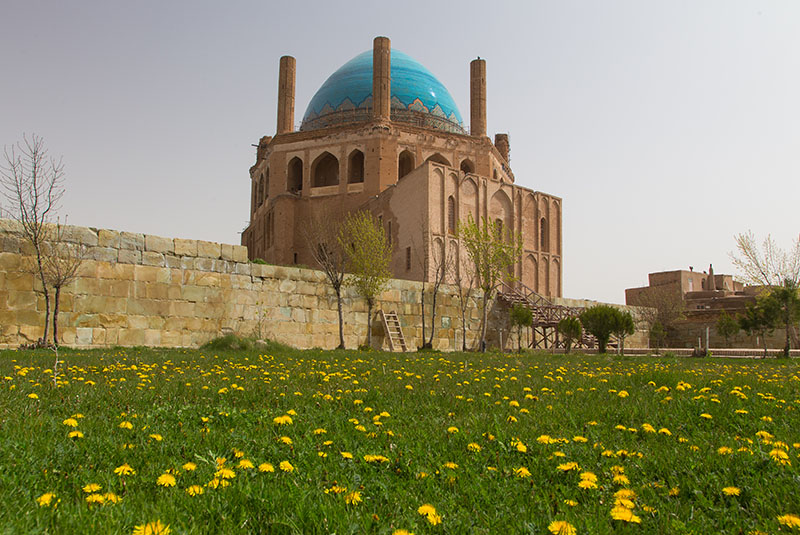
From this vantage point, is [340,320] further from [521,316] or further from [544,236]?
[544,236]

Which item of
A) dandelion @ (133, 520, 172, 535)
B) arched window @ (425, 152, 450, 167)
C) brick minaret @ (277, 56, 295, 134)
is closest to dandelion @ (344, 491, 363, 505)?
dandelion @ (133, 520, 172, 535)

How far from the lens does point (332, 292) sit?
1742cm

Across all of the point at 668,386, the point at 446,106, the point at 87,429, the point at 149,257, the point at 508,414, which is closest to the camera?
the point at 87,429

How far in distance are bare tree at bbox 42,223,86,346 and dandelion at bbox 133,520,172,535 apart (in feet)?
38.1

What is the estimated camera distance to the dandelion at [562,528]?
200 cm

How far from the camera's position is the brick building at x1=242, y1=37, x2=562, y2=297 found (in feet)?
95.6

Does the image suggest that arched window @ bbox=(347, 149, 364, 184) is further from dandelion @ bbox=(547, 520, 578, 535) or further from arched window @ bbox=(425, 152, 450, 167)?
dandelion @ bbox=(547, 520, 578, 535)

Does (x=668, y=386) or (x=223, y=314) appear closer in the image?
(x=668, y=386)

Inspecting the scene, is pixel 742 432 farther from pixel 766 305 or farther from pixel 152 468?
pixel 766 305

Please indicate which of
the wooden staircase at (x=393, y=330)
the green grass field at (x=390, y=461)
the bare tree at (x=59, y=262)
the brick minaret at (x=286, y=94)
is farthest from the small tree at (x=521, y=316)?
the brick minaret at (x=286, y=94)

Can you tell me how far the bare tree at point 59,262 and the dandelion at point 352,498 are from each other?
1157cm

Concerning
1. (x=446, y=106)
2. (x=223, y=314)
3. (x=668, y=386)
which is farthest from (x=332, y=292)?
(x=446, y=106)

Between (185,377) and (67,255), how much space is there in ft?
26.4

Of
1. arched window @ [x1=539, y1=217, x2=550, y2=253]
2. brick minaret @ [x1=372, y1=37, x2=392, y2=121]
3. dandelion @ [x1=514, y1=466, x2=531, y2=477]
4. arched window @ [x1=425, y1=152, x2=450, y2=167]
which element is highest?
brick minaret @ [x1=372, y1=37, x2=392, y2=121]
